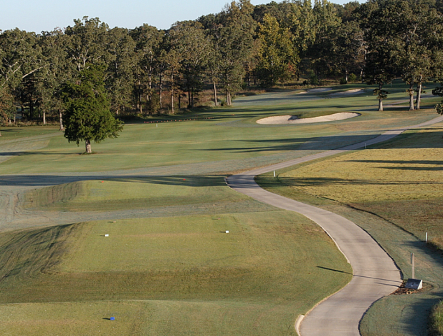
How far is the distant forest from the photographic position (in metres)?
86.5

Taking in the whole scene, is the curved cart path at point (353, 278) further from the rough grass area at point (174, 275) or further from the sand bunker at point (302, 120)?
the sand bunker at point (302, 120)

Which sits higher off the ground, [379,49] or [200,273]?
[379,49]

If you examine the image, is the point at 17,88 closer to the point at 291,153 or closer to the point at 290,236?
the point at 291,153

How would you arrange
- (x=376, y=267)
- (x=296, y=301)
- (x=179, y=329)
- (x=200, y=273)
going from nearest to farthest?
(x=179, y=329), (x=296, y=301), (x=200, y=273), (x=376, y=267)

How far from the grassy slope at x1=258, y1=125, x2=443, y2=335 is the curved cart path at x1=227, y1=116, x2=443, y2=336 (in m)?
0.52

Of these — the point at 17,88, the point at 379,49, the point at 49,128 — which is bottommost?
the point at 49,128

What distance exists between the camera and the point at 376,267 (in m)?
20.9

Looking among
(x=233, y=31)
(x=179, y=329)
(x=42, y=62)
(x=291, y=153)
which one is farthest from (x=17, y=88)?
(x=179, y=329)

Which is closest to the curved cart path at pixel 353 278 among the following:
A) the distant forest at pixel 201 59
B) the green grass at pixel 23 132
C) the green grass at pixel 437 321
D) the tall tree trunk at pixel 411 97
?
the green grass at pixel 437 321

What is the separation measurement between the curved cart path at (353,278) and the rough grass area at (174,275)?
55 centimetres

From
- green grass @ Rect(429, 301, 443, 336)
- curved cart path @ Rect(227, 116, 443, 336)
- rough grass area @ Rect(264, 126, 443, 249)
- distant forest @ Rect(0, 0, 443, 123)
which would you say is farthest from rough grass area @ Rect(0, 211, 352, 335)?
distant forest @ Rect(0, 0, 443, 123)

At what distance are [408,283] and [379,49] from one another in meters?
78.8

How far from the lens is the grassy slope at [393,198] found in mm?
15845

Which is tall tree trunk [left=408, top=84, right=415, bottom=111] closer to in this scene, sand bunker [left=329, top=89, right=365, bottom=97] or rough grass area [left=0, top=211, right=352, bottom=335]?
sand bunker [left=329, top=89, right=365, bottom=97]
